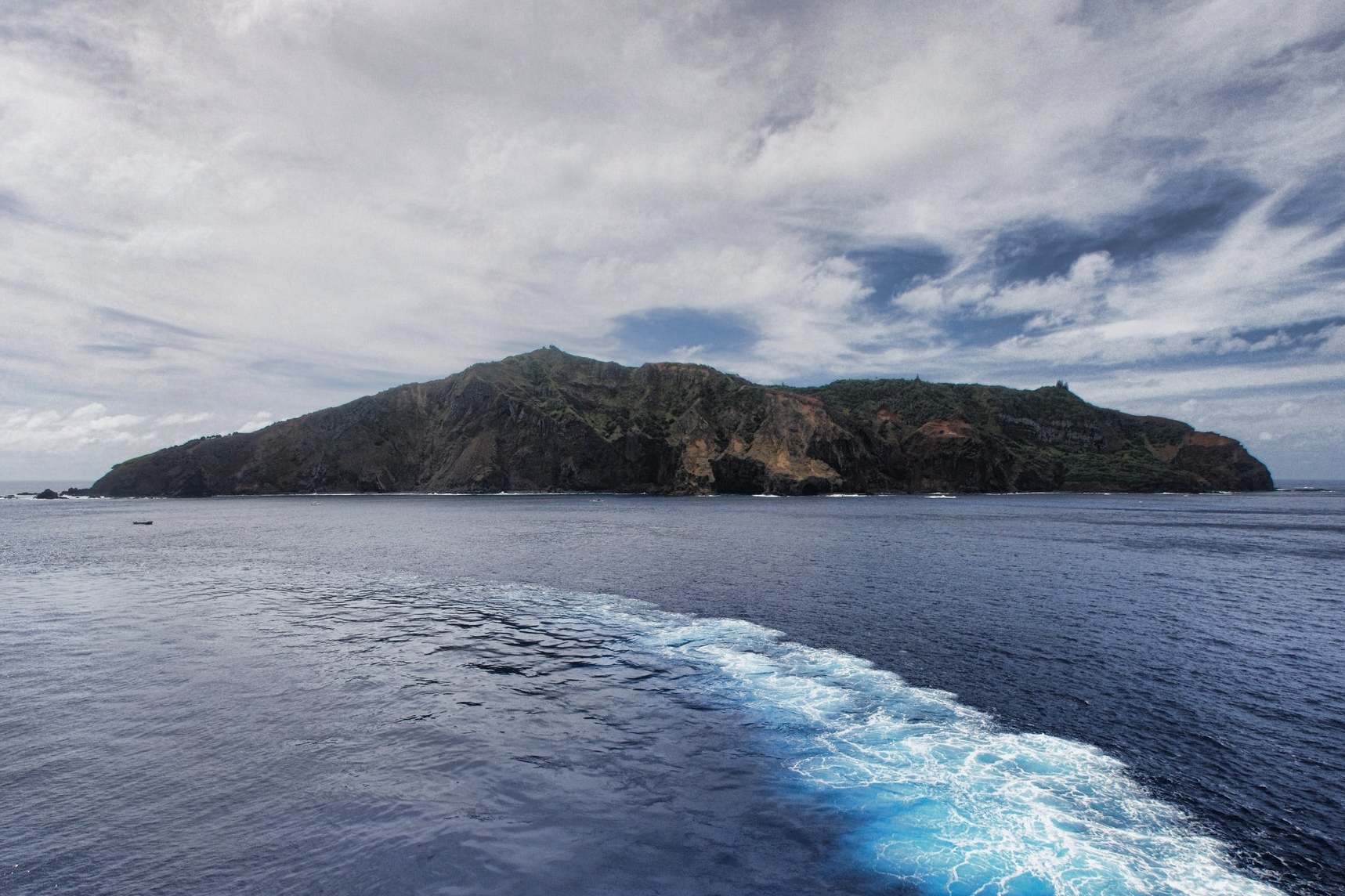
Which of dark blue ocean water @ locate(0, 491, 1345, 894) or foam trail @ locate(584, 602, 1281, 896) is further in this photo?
dark blue ocean water @ locate(0, 491, 1345, 894)

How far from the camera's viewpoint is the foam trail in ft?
41.1

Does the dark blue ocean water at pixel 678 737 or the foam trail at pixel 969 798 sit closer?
the foam trail at pixel 969 798

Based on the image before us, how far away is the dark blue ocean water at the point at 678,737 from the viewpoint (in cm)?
1286

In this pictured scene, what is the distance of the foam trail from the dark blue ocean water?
0.10m

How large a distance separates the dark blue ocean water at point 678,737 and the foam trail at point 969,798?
99 mm

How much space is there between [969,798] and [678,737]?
8.28 meters

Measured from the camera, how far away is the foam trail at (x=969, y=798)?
41.1 feet

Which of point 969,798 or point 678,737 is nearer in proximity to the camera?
point 969,798

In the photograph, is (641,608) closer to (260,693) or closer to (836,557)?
(260,693)

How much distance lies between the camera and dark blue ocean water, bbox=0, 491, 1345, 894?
12859 mm

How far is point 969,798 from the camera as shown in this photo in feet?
51.4

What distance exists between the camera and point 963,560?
2255 inches

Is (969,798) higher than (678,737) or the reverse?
the reverse

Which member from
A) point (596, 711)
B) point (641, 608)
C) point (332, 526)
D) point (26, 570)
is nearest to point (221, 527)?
point (332, 526)
